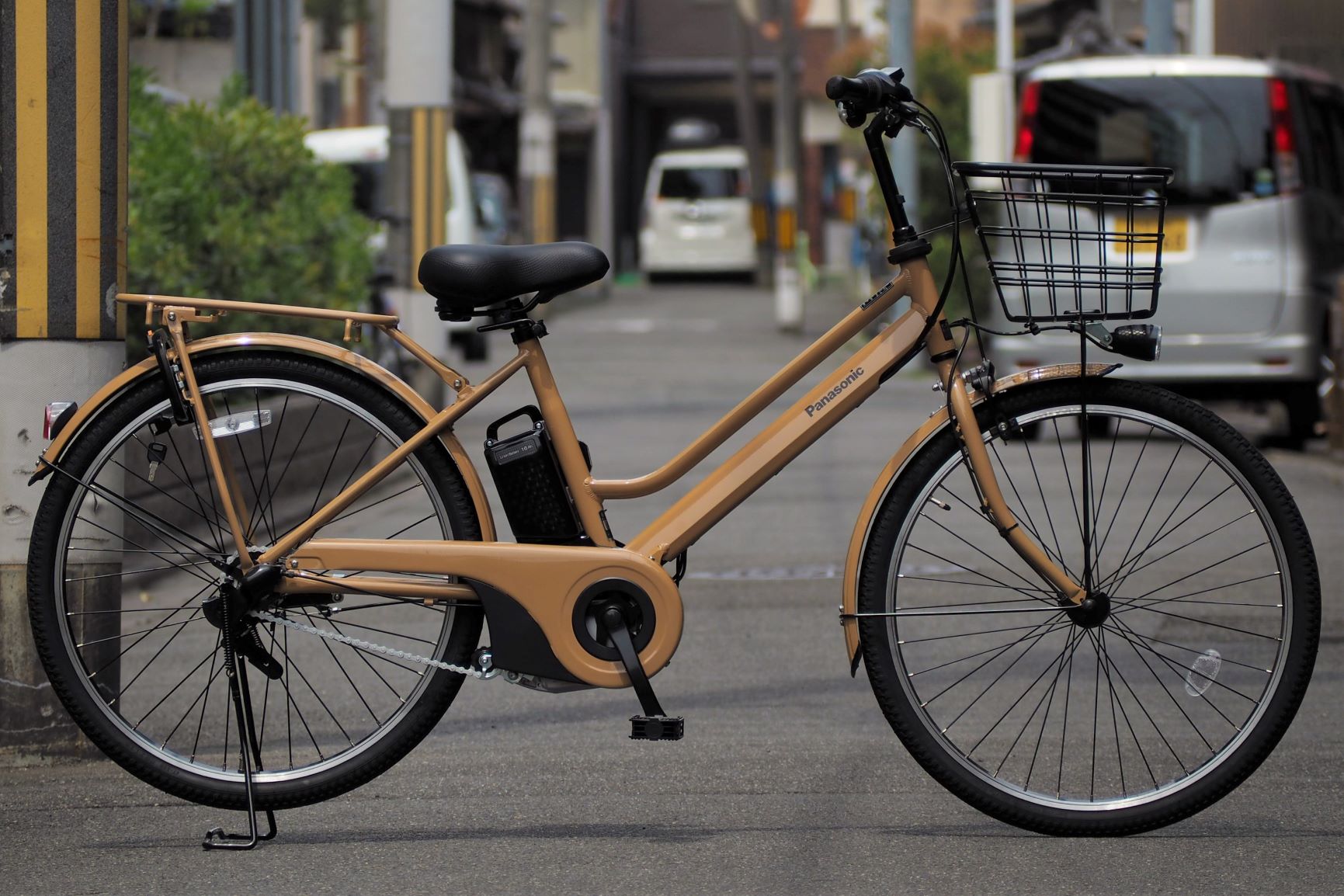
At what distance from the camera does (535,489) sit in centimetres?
409

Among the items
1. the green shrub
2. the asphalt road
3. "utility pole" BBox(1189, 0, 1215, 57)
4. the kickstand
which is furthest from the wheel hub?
"utility pole" BBox(1189, 0, 1215, 57)

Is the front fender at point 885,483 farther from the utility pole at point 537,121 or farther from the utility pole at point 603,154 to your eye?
the utility pole at point 603,154

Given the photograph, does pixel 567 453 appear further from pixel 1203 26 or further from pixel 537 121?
pixel 537 121

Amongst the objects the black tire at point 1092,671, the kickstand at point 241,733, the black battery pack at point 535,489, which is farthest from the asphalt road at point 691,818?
the black battery pack at point 535,489

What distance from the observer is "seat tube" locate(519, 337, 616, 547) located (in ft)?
13.4

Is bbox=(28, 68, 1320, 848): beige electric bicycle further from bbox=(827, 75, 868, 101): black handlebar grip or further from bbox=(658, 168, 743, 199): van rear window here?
bbox=(658, 168, 743, 199): van rear window

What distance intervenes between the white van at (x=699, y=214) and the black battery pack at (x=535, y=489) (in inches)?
1272

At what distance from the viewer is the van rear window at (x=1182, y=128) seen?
11188mm

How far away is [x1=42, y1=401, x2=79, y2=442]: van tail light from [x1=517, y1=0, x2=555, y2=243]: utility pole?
25226 millimetres

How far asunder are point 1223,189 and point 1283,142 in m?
0.41

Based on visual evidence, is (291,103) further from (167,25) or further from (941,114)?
(941,114)

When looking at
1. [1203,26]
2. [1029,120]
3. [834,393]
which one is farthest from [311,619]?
[1203,26]

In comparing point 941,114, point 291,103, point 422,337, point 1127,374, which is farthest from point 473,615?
point 941,114

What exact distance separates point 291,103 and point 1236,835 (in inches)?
668
